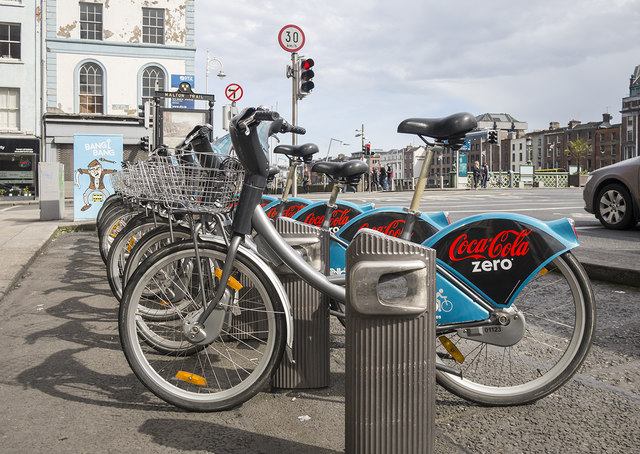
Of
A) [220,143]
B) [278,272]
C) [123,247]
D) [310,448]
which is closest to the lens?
[310,448]

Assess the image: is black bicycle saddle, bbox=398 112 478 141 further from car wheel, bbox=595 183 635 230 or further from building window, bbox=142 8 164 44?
building window, bbox=142 8 164 44

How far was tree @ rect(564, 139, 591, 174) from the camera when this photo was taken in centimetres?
10069

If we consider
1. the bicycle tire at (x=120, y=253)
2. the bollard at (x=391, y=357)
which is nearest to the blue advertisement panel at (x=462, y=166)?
the bicycle tire at (x=120, y=253)

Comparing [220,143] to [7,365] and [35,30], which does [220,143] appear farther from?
[35,30]

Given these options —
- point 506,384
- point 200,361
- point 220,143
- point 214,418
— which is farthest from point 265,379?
point 220,143

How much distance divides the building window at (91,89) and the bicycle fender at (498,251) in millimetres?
29783

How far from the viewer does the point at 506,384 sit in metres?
2.97

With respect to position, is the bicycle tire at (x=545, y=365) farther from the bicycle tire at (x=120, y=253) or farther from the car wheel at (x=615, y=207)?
the car wheel at (x=615, y=207)

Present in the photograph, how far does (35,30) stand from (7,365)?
29.3m

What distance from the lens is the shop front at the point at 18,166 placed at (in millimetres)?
28203

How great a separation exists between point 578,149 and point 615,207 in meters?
100

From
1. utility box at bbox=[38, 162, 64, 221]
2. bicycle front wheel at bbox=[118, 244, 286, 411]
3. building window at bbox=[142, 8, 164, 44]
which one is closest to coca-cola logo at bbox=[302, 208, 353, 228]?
bicycle front wheel at bbox=[118, 244, 286, 411]

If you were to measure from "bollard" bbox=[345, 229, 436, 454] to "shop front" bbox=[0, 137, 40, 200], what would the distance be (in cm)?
3011

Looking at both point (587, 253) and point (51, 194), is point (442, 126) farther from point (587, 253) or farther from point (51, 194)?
point (51, 194)
